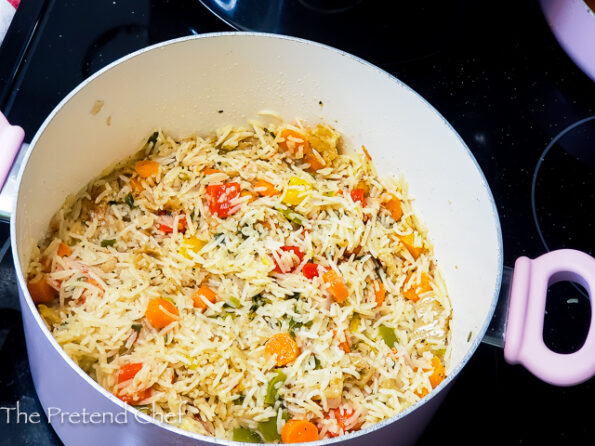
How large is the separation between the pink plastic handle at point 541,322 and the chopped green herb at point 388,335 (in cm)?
27

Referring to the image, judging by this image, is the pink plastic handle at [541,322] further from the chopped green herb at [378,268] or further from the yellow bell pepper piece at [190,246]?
the yellow bell pepper piece at [190,246]

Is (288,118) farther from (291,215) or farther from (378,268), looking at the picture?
(378,268)

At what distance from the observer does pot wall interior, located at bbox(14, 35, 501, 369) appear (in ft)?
4.89

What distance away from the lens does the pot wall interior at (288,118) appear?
4.89 feet

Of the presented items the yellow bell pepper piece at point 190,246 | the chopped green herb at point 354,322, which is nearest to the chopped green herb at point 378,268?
the chopped green herb at point 354,322

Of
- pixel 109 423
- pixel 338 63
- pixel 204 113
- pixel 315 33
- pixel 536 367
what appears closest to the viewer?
pixel 109 423

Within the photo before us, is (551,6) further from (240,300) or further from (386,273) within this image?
(240,300)

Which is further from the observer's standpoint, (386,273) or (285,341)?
(386,273)

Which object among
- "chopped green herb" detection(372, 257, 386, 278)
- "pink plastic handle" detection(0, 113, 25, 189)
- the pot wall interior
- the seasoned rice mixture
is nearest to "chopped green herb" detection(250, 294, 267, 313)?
the seasoned rice mixture

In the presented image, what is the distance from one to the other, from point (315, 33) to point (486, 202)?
2.29 feet

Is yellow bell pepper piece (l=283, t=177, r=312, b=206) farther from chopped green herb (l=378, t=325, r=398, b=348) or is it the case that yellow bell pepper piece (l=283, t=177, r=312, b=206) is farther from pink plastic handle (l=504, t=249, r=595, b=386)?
pink plastic handle (l=504, t=249, r=595, b=386)

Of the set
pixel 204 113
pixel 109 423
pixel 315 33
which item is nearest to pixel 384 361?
pixel 109 423

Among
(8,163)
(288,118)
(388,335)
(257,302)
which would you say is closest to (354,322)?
(388,335)

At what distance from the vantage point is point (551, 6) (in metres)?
1.98
